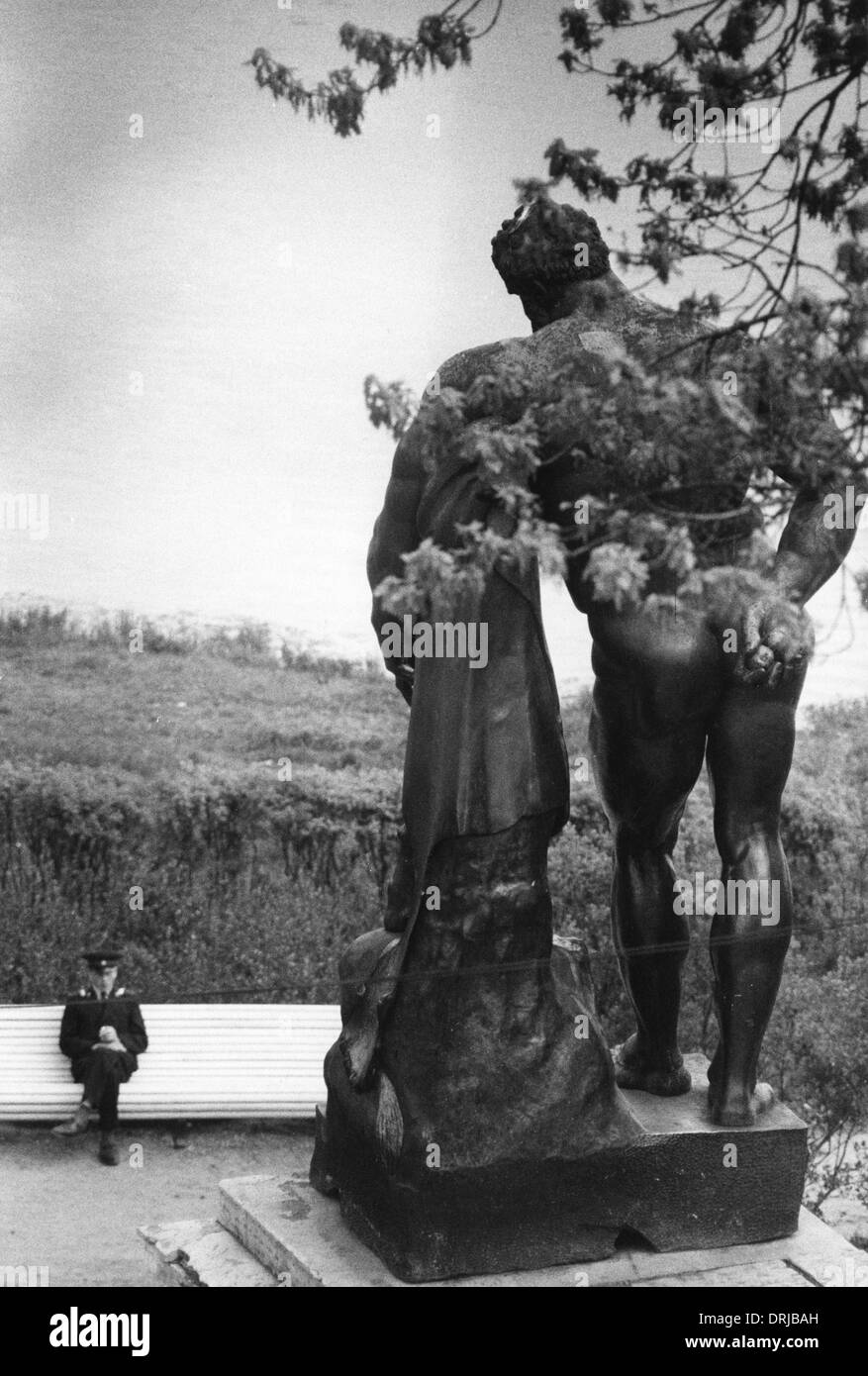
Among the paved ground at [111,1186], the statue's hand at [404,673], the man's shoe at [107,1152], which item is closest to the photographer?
the statue's hand at [404,673]

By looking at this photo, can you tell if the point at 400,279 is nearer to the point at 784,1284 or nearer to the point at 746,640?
the point at 746,640

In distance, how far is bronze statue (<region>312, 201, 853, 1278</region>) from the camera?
16.1 ft

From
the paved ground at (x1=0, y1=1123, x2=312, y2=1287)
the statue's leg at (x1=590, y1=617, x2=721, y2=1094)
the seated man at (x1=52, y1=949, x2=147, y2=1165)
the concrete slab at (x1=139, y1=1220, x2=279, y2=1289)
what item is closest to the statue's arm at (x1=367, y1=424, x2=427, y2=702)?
the statue's leg at (x1=590, y1=617, x2=721, y2=1094)

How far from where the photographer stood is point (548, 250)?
16.8ft

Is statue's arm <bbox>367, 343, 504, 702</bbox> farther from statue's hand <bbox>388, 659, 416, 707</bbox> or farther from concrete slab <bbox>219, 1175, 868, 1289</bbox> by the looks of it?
concrete slab <bbox>219, 1175, 868, 1289</bbox>

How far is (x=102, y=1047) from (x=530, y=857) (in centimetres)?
280

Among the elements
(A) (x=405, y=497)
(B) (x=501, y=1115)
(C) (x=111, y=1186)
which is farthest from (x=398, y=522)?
(C) (x=111, y=1186)

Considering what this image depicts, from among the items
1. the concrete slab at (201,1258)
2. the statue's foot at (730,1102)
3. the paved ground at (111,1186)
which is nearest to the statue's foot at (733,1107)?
the statue's foot at (730,1102)

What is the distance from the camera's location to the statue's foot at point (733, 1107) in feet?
17.0

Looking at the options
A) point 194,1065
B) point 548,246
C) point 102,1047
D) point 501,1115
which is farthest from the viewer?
point 194,1065

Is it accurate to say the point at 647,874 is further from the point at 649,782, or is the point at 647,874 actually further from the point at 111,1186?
the point at 111,1186

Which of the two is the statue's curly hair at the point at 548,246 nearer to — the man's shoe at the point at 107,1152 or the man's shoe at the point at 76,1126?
the man's shoe at the point at 107,1152

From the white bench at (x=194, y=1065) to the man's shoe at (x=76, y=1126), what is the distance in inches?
2.1

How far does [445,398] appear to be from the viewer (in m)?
4.00
